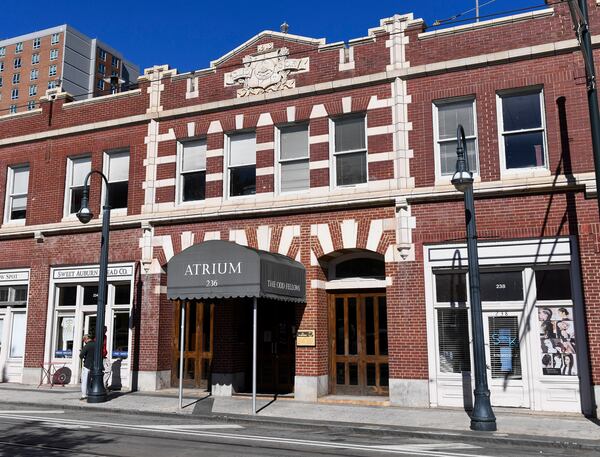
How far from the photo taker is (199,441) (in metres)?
Result: 10.2

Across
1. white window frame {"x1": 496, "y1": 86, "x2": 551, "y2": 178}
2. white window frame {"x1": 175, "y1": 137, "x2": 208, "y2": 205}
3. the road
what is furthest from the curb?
white window frame {"x1": 175, "y1": 137, "x2": 208, "y2": 205}

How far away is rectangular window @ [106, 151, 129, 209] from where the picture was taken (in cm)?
1869

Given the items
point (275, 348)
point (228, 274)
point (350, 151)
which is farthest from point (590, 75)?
point (275, 348)

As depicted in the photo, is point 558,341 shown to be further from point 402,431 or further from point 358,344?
point 358,344

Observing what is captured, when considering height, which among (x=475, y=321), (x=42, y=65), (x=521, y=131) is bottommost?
(x=475, y=321)

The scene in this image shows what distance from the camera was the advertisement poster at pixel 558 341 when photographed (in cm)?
1295

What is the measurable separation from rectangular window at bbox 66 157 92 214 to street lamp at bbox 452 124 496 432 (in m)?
12.8

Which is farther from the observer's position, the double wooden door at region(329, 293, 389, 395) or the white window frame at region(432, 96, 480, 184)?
the double wooden door at region(329, 293, 389, 395)

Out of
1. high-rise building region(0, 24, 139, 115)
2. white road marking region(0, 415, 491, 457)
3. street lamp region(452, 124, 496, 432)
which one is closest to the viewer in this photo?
white road marking region(0, 415, 491, 457)

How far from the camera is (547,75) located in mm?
13836

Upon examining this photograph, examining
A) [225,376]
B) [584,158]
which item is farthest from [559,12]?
[225,376]

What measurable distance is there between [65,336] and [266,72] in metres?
10.5

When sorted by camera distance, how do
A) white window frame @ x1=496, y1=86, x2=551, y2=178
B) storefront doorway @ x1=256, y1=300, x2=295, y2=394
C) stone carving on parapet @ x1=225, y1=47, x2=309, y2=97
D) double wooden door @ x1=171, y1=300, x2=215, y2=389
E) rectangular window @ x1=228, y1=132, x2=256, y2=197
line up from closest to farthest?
white window frame @ x1=496, y1=86, x2=551, y2=178 < storefront doorway @ x1=256, y1=300, x2=295, y2=394 < stone carving on parapet @ x1=225, y1=47, x2=309, y2=97 < rectangular window @ x1=228, y1=132, x2=256, y2=197 < double wooden door @ x1=171, y1=300, x2=215, y2=389

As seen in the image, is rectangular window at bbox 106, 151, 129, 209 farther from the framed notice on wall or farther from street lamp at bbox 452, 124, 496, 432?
street lamp at bbox 452, 124, 496, 432
